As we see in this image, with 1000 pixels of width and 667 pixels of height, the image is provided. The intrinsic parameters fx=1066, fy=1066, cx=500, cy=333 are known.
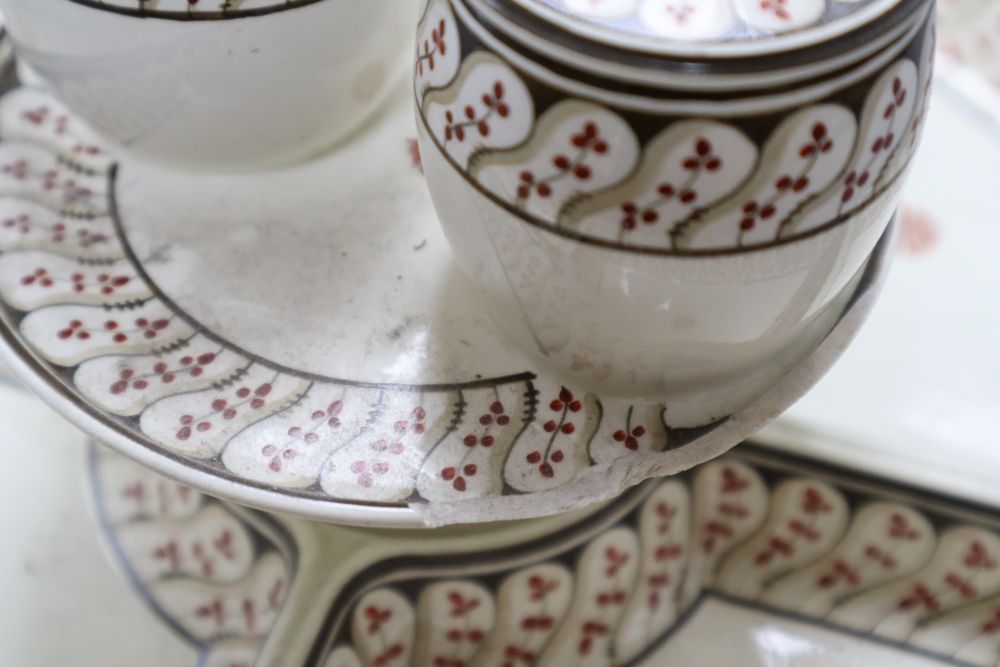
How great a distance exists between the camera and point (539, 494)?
0.37 metres

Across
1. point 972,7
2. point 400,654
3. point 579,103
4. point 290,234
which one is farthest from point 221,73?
point 972,7

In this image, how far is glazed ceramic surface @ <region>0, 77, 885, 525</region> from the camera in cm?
38

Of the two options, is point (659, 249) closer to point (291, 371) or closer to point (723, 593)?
point (291, 371)

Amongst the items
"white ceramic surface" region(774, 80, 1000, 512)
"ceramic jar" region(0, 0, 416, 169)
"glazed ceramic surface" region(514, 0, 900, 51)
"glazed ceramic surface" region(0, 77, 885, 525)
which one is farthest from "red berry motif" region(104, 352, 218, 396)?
"white ceramic surface" region(774, 80, 1000, 512)

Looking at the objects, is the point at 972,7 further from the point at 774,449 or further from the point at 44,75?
the point at 44,75

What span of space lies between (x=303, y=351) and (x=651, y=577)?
0.27 metres

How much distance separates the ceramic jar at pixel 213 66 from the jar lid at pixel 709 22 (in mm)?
151

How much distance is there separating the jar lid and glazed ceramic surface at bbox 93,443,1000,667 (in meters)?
0.29

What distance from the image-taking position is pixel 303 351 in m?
0.42

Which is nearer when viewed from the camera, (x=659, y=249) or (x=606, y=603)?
(x=659, y=249)

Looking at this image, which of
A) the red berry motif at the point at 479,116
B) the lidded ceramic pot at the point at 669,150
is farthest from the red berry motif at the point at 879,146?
the red berry motif at the point at 479,116

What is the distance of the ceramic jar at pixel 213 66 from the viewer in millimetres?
401

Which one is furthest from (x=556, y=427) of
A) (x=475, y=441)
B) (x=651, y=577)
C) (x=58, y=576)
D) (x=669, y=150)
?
(x=58, y=576)

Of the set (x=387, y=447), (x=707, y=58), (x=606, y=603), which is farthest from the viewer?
(x=606, y=603)
